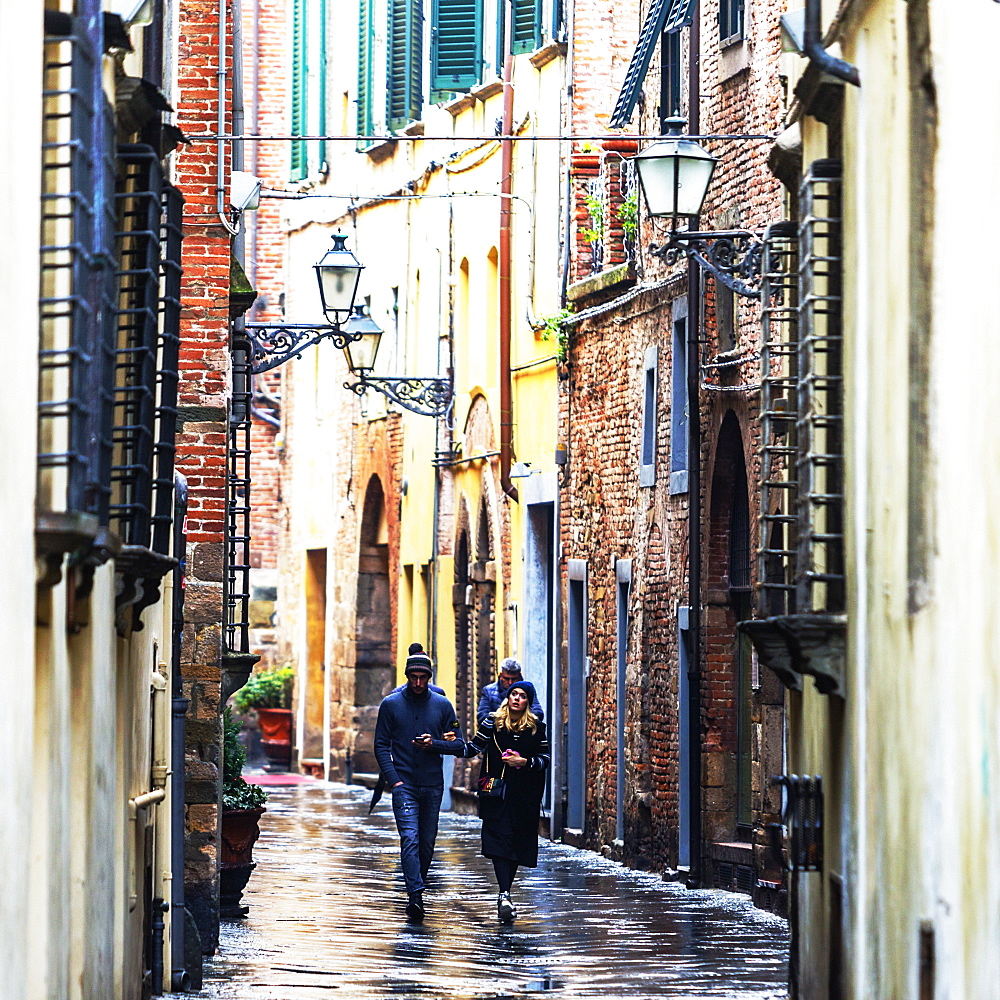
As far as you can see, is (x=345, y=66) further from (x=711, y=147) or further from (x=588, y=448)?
(x=711, y=147)

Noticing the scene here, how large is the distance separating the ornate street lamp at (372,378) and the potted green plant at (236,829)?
16.7ft

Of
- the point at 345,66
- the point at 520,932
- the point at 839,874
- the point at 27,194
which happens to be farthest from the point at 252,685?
the point at 27,194

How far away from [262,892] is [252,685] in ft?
56.5

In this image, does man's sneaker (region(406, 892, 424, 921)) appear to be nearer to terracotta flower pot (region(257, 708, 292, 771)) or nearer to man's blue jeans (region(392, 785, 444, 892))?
man's blue jeans (region(392, 785, 444, 892))

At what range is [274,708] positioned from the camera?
33844 millimetres

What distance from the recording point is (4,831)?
663 cm

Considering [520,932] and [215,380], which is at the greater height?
[215,380]

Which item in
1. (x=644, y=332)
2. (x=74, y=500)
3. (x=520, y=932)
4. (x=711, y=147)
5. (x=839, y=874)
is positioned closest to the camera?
(x=74, y=500)

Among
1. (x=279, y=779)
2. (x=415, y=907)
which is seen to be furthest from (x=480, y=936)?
(x=279, y=779)

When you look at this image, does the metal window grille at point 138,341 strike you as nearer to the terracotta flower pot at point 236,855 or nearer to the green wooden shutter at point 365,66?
the terracotta flower pot at point 236,855

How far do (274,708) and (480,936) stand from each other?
20066 mm

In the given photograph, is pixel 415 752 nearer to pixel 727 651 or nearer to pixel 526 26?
pixel 727 651

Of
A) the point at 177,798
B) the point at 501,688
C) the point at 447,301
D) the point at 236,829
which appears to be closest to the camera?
the point at 177,798

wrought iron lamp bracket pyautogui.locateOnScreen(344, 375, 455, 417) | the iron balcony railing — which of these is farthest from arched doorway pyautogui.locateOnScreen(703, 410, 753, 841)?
the iron balcony railing
